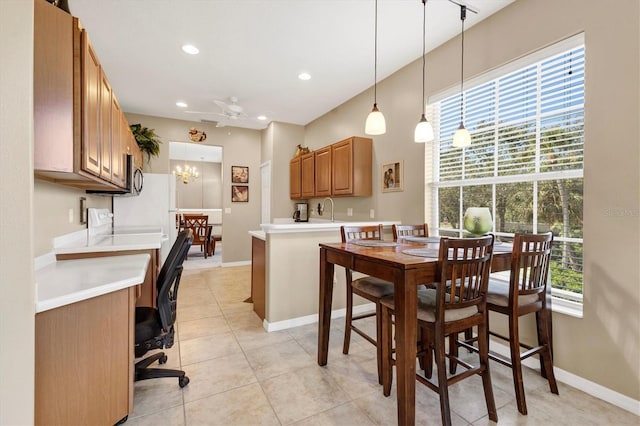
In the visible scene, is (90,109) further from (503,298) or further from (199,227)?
(199,227)

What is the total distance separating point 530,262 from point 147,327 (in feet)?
7.82

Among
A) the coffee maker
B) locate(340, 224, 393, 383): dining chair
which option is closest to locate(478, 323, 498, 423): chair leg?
locate(340, 224, 393, 383): dining chair

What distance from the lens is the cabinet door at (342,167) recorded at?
159 inches

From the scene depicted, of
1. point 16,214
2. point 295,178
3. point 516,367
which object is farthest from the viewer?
point 295,178

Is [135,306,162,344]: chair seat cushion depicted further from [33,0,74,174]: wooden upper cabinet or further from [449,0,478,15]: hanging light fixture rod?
[449,0,478,15]: hanging light fixture rod

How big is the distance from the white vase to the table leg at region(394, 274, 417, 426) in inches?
37.6

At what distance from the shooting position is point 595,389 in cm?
189

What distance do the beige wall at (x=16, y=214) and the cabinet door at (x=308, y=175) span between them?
4.02 metres

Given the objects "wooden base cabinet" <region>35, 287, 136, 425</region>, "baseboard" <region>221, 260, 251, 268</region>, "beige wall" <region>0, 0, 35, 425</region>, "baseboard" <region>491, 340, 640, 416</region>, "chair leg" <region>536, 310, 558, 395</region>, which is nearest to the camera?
"beige wall" <region>0, 0, 35, 425</region>

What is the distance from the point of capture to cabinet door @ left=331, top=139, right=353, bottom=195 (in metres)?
4.04

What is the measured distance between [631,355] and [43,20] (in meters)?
3.68

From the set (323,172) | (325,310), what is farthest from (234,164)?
(325,310)

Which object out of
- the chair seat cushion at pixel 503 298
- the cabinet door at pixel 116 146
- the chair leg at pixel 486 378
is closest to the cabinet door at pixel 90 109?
the cabinet door at pixel 116 146

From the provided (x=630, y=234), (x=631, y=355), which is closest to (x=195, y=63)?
(x=630, y=234)
